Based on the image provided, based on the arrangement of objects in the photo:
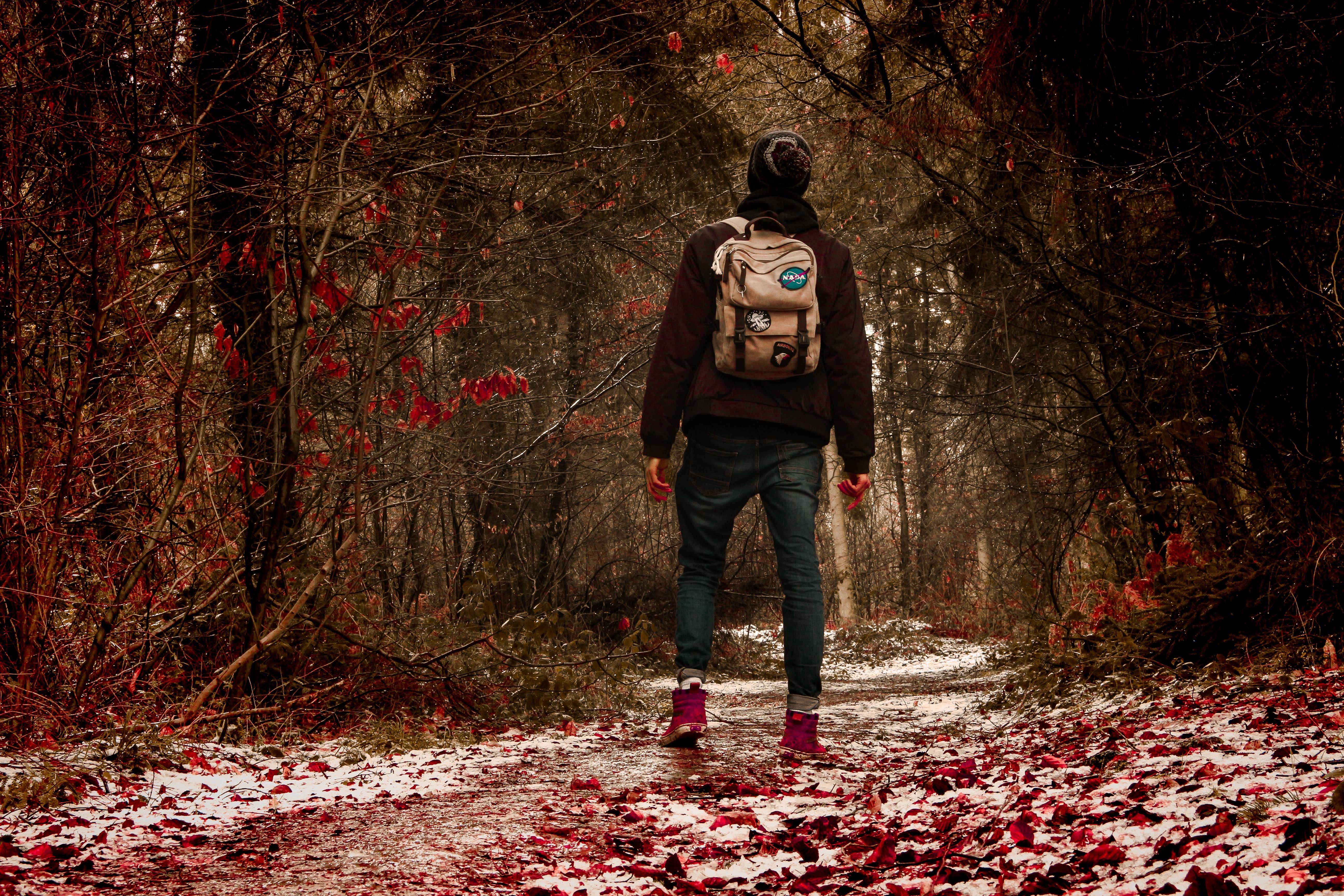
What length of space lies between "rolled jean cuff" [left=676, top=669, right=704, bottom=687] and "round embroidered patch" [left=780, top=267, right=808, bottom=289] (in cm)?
154

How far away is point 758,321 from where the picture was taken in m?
3.76

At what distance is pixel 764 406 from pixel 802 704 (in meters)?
1.16

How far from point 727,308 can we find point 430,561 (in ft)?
19.0

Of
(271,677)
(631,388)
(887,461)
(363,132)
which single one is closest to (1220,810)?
(271,677)

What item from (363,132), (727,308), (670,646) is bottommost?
(670,646)

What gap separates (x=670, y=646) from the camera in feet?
30.8

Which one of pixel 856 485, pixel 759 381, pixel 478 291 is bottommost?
pixel 856 485

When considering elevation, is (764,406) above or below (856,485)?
above

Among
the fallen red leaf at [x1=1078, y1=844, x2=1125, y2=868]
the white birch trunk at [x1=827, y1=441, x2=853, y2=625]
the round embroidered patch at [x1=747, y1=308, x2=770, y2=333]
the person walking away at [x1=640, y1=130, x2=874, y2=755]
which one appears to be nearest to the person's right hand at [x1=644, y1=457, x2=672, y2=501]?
the person walking away at [x1=640, y1=130, x2=874, y2=755]

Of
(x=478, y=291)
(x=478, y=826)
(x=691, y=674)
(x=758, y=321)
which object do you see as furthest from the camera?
(x=478, y=291)

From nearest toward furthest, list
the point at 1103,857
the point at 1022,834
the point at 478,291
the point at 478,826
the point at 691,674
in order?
the point at 1103,857 → the point at 1022,834 → the point at 478,826 → the point at 691,674 → the point at 478,291

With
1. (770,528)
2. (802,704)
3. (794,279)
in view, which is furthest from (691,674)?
(794,279)

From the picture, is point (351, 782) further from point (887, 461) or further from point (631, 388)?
point (887, 461)

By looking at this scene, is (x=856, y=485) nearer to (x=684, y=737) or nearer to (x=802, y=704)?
(x=802, y=704)
